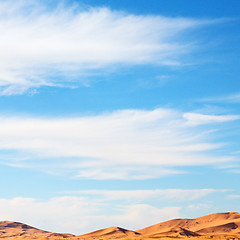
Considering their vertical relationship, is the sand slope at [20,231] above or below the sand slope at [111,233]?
above

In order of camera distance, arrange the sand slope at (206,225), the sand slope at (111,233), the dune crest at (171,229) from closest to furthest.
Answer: the sand slope at (111,233)
the dune crest at (171,229)
the sand slope at (206,225)

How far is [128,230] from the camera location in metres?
137

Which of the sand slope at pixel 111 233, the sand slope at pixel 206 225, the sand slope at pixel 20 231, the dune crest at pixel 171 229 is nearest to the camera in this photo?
the sand slope at pixel 111 233

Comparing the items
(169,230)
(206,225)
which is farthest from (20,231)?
(206,225)

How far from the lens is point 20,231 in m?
174

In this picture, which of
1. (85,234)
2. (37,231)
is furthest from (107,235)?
(37,231)

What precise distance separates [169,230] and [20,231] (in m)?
73.3

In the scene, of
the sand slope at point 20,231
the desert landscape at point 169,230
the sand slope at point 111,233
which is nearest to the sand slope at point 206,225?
the desert landscape at point 169,230

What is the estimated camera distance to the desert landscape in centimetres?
12744

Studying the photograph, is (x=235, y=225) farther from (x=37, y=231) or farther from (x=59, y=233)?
(x=37, y=231)

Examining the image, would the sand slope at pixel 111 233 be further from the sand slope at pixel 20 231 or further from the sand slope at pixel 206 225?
the sand slope at pixel 20 231

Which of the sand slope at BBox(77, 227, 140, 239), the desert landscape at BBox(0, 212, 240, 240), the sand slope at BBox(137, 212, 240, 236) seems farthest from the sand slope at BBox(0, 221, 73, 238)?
the sand slope at BBox(137, 212, 240, 236)

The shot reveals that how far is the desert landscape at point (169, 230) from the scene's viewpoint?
127 metres

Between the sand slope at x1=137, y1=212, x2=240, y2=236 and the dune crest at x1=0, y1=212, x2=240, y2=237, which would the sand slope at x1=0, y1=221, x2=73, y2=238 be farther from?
the sand slope at x1=137, y1=212, x2=240, y2=236
